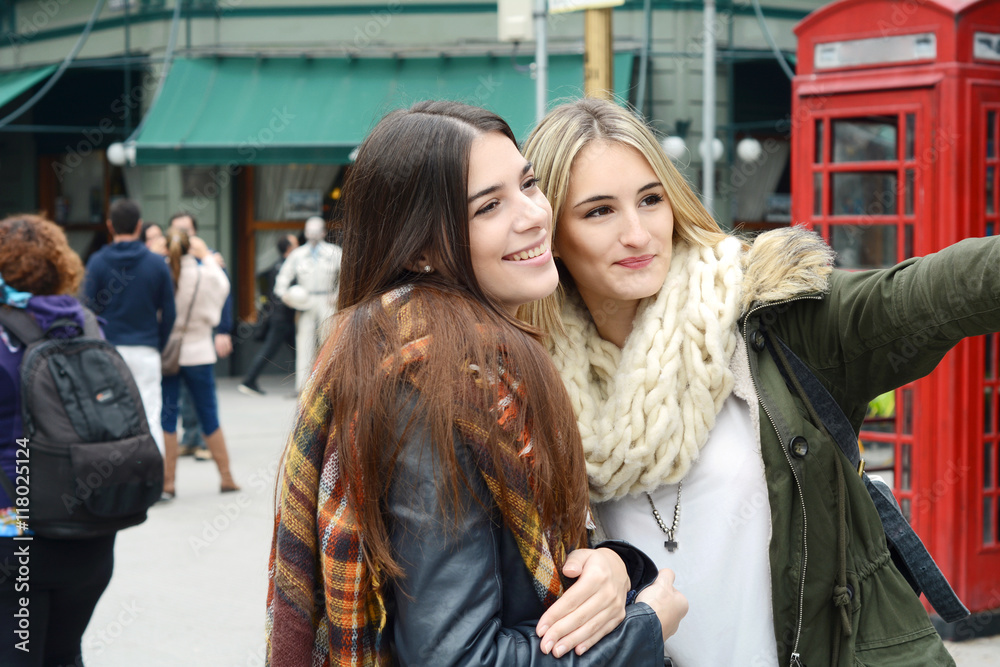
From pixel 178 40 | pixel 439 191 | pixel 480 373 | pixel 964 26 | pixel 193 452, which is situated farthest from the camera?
pixel 178 40

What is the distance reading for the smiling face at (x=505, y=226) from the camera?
4.99ft

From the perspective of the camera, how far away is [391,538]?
137cm

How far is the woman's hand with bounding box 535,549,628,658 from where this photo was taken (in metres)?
1.38

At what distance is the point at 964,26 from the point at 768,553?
2.88 m

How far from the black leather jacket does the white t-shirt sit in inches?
22.3

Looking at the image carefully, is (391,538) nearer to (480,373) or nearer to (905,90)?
(480,373)

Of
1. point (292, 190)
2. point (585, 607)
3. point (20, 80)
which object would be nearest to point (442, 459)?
point (585, 607)

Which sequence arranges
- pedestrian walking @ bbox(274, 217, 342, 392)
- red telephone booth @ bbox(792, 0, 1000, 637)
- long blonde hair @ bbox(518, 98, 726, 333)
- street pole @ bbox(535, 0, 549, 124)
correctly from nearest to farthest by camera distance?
long blonde hair @ bbox(518, 98, 726, 333)
red telephone booth @ bbox(792, 0, 1000, 637)
street pole @ bbox(535, 0, 549, 124)
pedestrian walking @ bbox(274, 217, 342, 392)

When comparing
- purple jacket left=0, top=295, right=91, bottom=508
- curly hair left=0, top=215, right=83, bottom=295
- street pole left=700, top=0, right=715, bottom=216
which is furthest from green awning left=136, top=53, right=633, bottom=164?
purple jacket left=0, top=295, right=91, bottom=508

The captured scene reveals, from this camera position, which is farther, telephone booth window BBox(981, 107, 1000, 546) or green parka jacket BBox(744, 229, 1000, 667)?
telephone booth window BBox(981, 107, 1000, 546)

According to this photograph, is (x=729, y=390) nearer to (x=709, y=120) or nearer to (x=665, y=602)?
(x=665, y=602)

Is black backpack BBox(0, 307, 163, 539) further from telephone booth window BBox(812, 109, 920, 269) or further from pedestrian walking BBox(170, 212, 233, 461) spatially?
pedestrian walking BBox(170, 212, 233, 461)

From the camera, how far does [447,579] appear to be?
132 centimetres

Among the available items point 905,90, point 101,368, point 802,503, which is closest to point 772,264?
point 802,503
